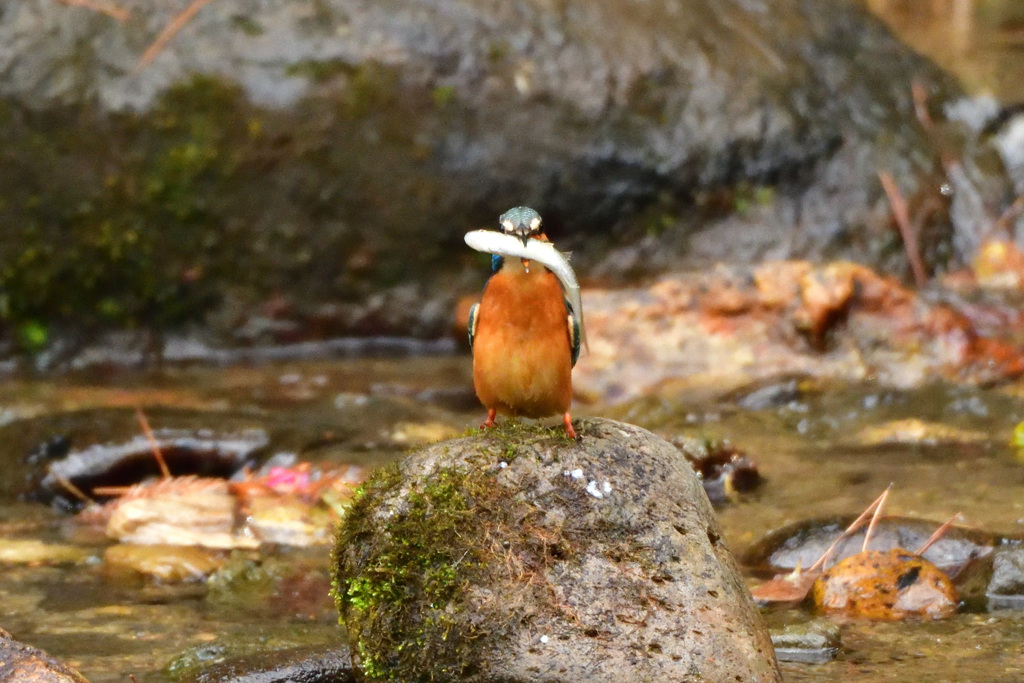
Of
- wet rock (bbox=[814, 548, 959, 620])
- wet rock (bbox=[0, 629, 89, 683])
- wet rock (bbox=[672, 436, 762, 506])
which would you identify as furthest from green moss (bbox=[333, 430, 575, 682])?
wet rock (bbox=[672, 436, 762, 506])

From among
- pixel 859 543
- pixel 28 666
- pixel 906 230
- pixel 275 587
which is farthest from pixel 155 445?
pixel 906 230

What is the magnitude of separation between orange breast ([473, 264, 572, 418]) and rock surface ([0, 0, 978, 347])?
20.7 ft

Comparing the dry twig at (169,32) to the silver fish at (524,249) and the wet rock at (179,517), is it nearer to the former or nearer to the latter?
the wet rock at (179,517)

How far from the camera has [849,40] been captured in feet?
40.9

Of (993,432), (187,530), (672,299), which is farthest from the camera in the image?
(672,299)

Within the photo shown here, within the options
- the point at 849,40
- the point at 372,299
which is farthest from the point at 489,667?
the point at 849,40

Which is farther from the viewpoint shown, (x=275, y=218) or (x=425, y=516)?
(x=275, y=218)

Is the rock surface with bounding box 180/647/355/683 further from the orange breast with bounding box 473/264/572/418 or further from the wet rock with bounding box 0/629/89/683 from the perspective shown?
the orange breast with bounding box 473/264/572/418

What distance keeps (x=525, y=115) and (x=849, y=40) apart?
4.07m

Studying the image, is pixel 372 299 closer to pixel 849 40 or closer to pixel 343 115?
pixel 343 115

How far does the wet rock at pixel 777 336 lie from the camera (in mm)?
9016

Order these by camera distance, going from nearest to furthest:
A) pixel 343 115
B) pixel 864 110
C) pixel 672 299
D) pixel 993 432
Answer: pixel 993 432, pixel 672 299, pixel 343 115, pixel 864 110

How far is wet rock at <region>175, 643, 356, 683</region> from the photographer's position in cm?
444

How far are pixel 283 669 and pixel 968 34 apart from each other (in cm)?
1159
